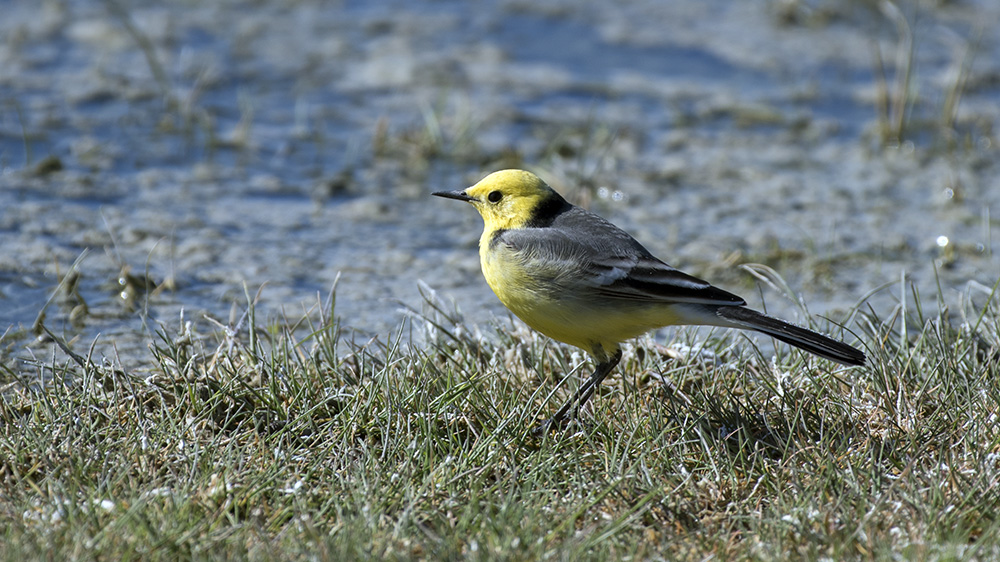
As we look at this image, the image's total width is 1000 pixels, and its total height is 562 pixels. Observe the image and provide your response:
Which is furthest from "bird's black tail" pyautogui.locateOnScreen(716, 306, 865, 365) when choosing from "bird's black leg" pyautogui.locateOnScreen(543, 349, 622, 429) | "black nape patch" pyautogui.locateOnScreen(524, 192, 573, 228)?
"black nape patch" pyautogui.locateOnScreen(524, 192, 573, 228)

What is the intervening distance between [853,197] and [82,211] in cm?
501

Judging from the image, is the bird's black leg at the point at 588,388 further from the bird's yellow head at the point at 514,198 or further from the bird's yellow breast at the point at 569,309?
the bird's yellow head at the point at 514,198

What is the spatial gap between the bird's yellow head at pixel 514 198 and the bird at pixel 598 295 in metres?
0.25

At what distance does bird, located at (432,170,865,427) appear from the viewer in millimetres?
4227

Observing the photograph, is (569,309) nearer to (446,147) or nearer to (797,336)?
(797,336)

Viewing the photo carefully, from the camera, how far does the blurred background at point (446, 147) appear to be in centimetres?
601

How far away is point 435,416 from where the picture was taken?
4.08 metres

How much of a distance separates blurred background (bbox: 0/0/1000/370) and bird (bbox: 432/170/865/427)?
0.89 m

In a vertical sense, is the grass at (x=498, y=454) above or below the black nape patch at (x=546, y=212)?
below

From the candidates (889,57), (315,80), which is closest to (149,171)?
(315,80)

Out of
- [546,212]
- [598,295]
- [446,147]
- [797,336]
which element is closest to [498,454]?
[598,295]

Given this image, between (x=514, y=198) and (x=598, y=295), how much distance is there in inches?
31.4

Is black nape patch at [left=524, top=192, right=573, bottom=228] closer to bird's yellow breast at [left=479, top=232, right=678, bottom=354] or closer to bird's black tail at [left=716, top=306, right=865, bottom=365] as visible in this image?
bird's yellow breast at [left=479, top=232, right=678, bottom=354]

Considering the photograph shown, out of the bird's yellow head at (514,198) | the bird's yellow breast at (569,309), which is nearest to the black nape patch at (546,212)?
the bird's yellow head at (514,198)
